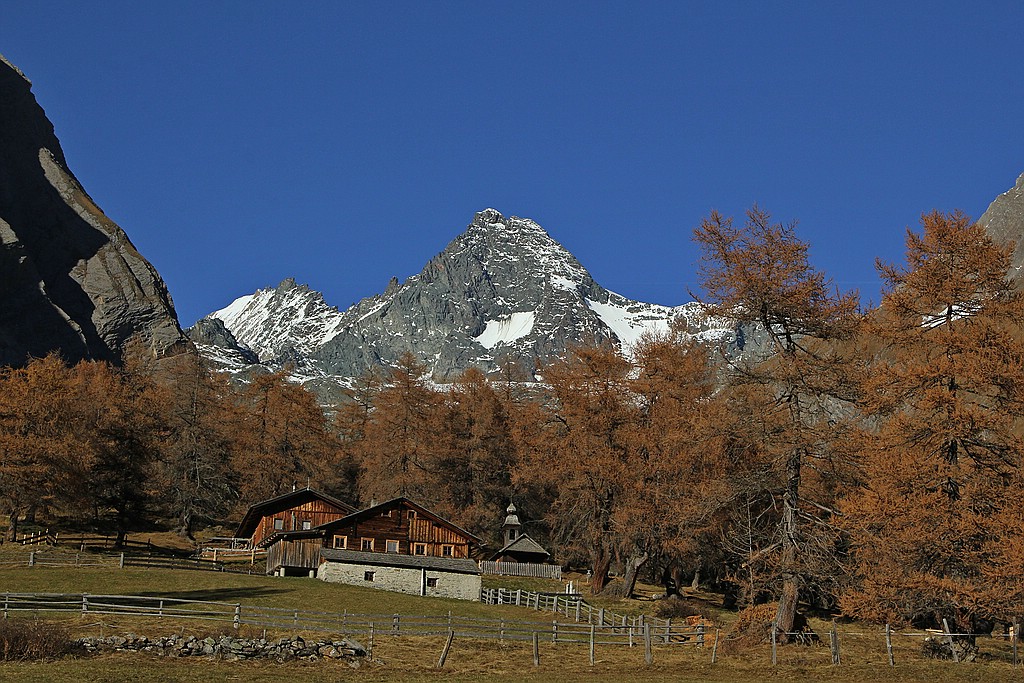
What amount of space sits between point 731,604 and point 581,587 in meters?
9.35

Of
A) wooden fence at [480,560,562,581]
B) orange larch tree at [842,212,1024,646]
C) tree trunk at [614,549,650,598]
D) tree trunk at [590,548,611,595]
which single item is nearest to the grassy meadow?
orange larch tree at [842,212,1024,646]

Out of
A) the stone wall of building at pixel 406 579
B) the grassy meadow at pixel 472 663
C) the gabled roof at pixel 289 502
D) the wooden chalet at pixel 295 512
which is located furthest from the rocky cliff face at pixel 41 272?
the grassy meadow at pixel 472 663

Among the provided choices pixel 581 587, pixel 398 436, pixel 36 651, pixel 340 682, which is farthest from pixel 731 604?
pixel 36 651

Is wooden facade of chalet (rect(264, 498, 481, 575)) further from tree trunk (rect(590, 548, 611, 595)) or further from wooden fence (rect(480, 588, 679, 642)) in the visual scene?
tree trunk (rect(590, 548, 611, 595))

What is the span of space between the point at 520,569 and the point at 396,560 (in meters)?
11.5

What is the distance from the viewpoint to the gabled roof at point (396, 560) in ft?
185

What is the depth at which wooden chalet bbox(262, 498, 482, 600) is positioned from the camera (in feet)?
185

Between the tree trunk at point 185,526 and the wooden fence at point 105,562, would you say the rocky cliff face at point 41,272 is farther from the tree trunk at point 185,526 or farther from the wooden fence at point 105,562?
the wooden fence at point 105,562

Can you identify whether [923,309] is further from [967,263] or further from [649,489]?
[649,489]

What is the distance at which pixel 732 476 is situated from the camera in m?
33.1

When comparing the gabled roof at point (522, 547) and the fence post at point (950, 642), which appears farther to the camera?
the gabled roof at point (522, 547)

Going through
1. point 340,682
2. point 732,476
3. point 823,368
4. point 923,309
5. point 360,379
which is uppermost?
point 360,379

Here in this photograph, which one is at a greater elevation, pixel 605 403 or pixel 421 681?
pixel 605 403

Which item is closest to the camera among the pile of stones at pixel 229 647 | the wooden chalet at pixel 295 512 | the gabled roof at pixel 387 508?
the pile of stones at pixel 229 647
